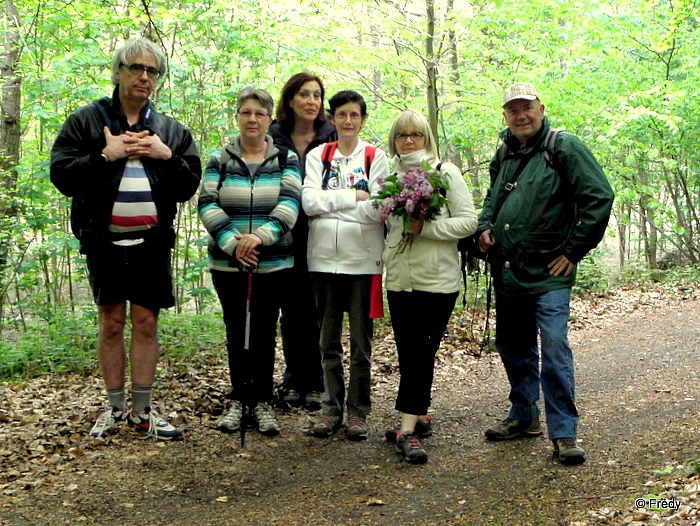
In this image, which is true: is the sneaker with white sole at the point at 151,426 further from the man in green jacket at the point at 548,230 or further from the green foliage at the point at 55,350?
the man in green jacket at the point at 548,230

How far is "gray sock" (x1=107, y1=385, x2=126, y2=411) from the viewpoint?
14.6 feet

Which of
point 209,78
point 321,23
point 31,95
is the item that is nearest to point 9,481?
point 31,95

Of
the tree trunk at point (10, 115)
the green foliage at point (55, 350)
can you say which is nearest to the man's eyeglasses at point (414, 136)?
the green foliage at point (55, 350)

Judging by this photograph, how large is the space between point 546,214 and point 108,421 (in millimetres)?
3199

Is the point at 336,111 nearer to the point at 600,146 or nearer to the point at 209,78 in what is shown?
the point at 209,78

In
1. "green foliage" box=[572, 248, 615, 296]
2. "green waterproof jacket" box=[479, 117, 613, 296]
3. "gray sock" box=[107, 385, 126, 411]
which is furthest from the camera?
"green foliage" box=[572, 248, 615, 296]

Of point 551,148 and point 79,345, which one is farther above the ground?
point 551,148

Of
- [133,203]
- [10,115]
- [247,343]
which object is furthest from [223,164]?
[10,115]

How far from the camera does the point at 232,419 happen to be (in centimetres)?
469

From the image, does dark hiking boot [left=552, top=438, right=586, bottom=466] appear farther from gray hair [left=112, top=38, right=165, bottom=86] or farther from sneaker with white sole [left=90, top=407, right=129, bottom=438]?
gray hair [left=112, top=38, right=165, bottom=86]

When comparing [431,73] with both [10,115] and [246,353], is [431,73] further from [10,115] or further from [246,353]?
[10,115]

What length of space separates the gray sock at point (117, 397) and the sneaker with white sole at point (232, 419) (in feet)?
2.25

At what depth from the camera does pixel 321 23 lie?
974 cm

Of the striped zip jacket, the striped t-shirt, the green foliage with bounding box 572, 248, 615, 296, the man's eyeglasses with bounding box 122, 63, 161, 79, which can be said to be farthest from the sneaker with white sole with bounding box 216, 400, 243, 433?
the green foliage with bounding box 572, 248, 615, 296
